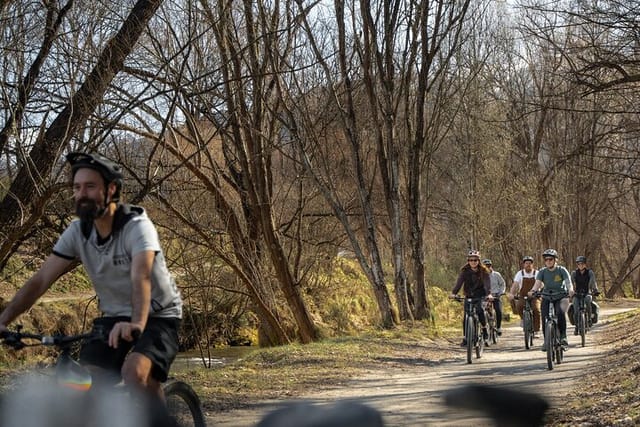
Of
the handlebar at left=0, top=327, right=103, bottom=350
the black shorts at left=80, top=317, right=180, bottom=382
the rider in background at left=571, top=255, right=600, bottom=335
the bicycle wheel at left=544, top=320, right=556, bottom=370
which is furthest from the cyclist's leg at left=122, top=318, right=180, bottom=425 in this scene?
the rider in background at left=571, top=255, right=600, bottom=335

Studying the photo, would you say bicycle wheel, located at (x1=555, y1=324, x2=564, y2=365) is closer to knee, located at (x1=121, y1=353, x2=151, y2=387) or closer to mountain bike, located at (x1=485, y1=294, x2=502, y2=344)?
mountain bike, located at (x1=485, y1=294, x2=502, y2=344)

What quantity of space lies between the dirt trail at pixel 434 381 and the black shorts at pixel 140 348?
2.18 meters

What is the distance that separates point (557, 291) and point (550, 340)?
1.41 m

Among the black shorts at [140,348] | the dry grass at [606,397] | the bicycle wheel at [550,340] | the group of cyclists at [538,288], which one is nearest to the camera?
the black shorts at [140,348]

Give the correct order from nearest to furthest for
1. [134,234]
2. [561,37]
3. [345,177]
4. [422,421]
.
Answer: [134,234] < [422,421] < [561,37] < [345,177]

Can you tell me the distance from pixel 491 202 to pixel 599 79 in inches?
1116

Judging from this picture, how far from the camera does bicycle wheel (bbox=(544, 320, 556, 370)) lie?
15.1 meters

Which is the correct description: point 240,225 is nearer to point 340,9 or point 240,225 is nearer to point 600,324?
point 340,9

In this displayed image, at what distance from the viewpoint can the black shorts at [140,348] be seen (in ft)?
16.0

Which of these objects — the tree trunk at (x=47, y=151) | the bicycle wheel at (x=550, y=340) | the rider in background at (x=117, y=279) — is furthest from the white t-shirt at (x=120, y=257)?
the bicycle wheel at (x=550, y=340)

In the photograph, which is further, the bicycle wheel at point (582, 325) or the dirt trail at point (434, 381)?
the bicycle wheel at point (582, 325)

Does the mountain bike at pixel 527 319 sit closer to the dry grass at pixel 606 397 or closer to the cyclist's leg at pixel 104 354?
the dry grass at pixel 606 397

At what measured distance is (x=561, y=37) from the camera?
18.2 m

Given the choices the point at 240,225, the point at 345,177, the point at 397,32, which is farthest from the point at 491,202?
the point at 240,225
